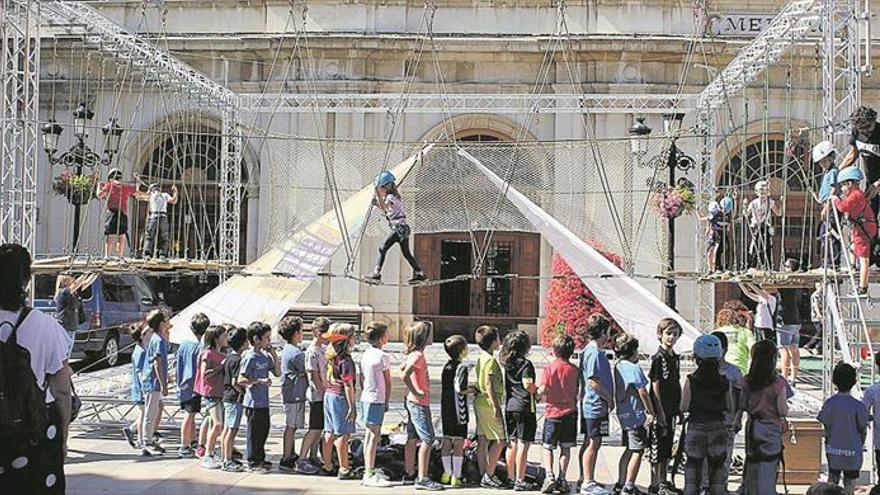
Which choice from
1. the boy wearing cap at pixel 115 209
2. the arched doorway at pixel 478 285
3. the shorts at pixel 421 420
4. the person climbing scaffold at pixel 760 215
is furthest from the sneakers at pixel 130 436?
the arched doorway at pixel 478 285

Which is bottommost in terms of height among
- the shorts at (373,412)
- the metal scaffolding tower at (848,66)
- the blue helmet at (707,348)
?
the shorts at (373,412)

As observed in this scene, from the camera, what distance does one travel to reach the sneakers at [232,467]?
9078mm

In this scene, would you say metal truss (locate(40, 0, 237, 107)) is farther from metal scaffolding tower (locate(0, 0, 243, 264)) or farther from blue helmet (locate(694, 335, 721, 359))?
blue helmet (locate(694, 335, 721, 359))

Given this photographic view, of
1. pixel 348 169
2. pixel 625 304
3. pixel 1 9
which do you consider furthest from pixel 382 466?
pixel 348 169

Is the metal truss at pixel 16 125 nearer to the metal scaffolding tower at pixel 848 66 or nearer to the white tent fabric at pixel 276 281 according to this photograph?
the white tent fabric at pixel 276 281

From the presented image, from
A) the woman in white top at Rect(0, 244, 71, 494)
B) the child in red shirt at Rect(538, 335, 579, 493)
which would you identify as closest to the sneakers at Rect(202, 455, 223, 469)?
the child in red shirt at Rect(538, 335, 579, 493)

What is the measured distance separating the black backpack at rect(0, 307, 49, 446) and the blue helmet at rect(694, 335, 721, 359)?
4688mm

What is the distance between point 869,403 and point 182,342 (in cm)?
657

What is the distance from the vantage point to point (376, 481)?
8.59 m

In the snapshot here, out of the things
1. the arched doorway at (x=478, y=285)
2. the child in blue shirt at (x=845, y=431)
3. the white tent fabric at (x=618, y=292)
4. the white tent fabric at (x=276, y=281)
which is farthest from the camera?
the arched doorway at (x=478, y=285)

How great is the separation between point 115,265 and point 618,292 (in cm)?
610

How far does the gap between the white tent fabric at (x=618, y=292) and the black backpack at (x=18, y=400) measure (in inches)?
276

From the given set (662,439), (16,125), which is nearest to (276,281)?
(16,125)

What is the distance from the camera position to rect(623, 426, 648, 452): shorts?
325 inches
